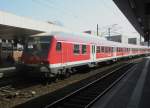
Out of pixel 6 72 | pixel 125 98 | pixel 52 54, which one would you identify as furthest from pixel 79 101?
pixel 6 72

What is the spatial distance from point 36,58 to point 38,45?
2.73 feet

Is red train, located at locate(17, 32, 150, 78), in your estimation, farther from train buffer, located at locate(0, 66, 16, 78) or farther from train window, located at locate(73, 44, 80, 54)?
train buffer, located at locate(0, 66, 16, 78)

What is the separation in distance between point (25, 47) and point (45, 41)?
1.56 metres

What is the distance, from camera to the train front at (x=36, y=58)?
13172 millimetres

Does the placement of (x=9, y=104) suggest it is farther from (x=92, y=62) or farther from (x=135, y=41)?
(x=135, y=41)

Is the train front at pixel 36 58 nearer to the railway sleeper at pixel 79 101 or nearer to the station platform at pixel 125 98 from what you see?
the railway sleeper at pixel 79 101

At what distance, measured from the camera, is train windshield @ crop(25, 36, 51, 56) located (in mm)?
13727

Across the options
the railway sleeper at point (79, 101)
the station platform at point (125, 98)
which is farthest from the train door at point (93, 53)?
the railway sleeper at point (79, 101)

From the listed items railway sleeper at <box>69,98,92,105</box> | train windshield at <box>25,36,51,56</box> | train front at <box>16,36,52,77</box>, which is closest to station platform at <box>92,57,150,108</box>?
railway sleeper at <box>69,98,92,105</box>

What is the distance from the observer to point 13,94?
1047 centimetres

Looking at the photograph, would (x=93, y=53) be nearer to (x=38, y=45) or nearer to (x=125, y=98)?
(x=38, y=45)

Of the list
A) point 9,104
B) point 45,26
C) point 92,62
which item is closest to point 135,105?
point 9,104

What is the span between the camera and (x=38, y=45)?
46.1ft

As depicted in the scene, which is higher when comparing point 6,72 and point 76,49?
point 76,49
